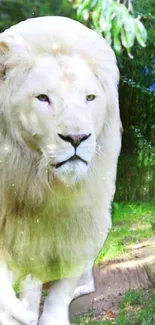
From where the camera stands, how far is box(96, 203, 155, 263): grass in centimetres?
197

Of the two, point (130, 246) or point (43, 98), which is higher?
point (43, 98)

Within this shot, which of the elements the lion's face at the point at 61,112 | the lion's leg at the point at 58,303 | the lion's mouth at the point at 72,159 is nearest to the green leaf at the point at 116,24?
the lion's face at the point at 61,112

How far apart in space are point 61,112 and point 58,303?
1.40 ft

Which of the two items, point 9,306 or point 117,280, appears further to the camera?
point 117,280

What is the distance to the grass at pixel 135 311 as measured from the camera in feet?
6.64

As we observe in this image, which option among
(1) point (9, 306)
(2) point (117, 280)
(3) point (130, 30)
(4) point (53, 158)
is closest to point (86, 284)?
(2) point (117, 280)

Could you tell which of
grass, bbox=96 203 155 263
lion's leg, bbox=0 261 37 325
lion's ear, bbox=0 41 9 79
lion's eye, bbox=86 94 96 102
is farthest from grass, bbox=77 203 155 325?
lion's ear, bbox=0 41 9 79

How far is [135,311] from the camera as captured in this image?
2057 millimetres

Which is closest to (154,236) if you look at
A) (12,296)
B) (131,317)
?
(131,317)

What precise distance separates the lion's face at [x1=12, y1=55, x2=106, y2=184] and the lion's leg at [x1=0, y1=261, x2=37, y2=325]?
0.23 meters

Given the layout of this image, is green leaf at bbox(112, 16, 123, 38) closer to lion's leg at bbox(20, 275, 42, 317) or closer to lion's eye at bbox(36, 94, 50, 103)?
lion's eye at bbox(36, 94, 50, 103)

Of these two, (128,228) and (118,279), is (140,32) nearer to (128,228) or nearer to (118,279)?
(128,228)

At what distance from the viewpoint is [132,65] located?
197 cm

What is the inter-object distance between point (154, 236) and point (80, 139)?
21.6 inches
